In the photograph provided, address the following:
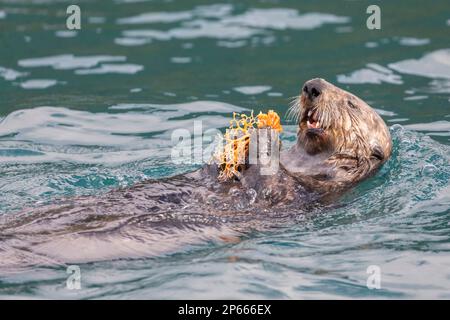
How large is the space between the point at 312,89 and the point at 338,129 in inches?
17.1

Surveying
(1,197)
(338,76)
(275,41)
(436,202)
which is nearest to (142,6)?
(275,41)

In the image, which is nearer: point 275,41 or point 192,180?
point 192,180

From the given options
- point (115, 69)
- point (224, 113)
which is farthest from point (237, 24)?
point (224, 113)

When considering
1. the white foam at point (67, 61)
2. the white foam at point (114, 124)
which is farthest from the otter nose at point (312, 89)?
the white foam at point (67, 61)

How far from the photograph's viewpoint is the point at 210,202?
6.26 meters

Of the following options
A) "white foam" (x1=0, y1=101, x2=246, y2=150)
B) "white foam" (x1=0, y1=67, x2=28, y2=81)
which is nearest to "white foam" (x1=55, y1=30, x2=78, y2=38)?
"white foam" (x1=0, y1=67, x2=28, y2=81)

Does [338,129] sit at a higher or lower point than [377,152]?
higher

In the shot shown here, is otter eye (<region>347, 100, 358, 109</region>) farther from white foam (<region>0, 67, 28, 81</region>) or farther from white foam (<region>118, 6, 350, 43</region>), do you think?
white foam (<region>0, 67, 28, 81</region>)

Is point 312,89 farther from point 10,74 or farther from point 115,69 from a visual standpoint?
point 10,74

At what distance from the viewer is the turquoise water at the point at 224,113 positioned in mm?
5430

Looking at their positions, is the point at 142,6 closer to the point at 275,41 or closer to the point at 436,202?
the point at 275,41

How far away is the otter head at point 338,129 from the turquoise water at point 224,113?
25 cm

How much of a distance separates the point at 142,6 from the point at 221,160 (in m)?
6.84

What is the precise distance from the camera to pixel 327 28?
11820mm
